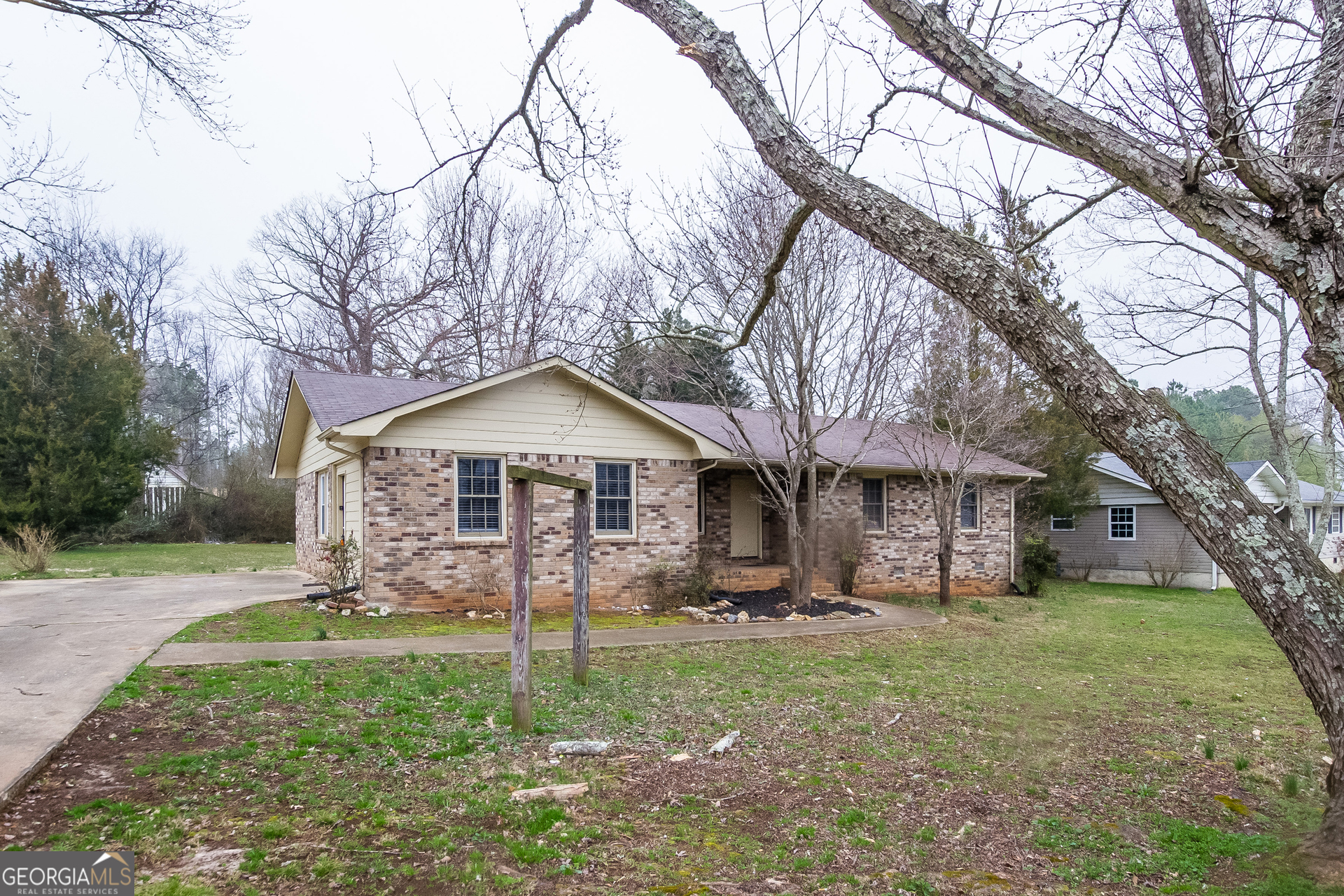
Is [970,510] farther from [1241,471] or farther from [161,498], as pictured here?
[161,498]

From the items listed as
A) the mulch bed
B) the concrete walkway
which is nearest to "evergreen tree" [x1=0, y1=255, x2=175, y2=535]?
the concrete walkway

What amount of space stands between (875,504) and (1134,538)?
10.4 meters

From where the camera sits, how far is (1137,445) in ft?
11.4

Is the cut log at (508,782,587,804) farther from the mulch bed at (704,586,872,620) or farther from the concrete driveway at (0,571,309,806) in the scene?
the mulch bed at (704,586,872,620)

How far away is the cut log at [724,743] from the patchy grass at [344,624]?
3.78 meters

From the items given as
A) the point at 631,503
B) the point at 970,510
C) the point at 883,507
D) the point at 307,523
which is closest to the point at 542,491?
the point at 631,503

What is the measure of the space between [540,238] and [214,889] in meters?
23.0

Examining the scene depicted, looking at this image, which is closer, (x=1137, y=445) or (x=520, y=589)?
(x=1137, y=445)

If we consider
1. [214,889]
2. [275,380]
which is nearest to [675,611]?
[214,889]

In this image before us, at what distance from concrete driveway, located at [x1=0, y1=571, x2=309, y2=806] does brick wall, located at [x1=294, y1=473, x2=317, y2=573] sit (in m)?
0.69

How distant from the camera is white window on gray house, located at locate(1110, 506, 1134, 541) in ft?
75.0

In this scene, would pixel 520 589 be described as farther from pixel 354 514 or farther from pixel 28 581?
pixel 28 581

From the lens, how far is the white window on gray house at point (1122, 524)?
22.9m

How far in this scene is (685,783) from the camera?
16.1 feet
